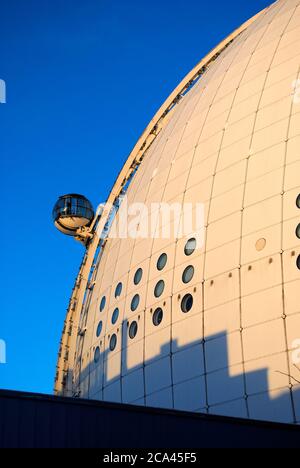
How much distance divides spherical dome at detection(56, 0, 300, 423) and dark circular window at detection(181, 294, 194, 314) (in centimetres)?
7

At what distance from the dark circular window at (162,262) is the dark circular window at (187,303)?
7.63 feet

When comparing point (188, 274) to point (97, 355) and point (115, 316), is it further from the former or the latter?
point (97, 355)

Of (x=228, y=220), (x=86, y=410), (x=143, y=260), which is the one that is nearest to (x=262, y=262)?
(x=228, y=220)

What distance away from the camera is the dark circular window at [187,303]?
25.9 metres

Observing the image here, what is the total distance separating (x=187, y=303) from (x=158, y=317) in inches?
62.8

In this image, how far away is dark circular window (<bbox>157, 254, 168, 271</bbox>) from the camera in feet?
92.4

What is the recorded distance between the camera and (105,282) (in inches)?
1336

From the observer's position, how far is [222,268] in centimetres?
2525

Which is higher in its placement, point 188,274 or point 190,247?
point 190,247

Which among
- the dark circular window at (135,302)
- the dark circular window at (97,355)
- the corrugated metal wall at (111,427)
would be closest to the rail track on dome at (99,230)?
the dark circular window at (97,355)

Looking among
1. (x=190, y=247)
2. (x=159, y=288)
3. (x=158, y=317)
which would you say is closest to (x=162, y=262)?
(x=159, y=288)

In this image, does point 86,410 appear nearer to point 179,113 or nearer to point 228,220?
point 228,220

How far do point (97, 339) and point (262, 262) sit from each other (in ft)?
35.2
